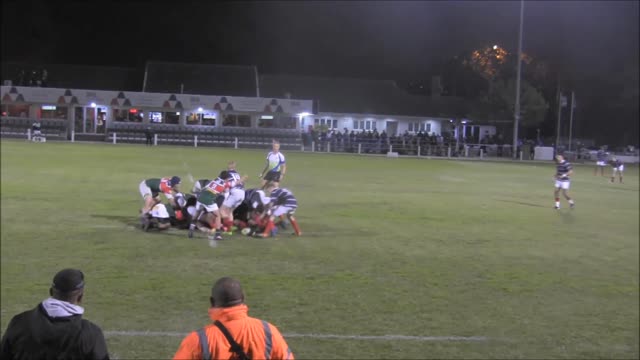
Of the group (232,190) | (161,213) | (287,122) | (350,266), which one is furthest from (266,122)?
(350,266)

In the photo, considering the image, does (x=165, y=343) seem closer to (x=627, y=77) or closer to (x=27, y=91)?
(x=27, y=91)

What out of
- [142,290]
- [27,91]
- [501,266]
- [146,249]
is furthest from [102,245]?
[27,91]

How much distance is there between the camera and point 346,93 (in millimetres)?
3205

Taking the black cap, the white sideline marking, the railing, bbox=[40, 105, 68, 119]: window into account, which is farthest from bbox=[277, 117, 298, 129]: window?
the white sideline marking

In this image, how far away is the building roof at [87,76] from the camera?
3025mm

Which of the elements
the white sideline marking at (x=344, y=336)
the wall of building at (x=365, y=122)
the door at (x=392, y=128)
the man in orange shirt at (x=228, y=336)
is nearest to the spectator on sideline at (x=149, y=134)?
the wall of building at (x=365, y=122)

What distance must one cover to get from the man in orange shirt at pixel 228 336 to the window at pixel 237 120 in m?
0.84

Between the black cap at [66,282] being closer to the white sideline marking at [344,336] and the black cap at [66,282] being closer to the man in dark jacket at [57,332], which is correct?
the man in dark jacket at [57,332]

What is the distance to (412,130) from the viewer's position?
115 inches

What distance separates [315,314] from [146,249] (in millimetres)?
3649

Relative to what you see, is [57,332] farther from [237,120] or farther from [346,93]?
[346,93]

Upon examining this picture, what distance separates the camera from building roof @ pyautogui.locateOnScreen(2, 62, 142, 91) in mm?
3025

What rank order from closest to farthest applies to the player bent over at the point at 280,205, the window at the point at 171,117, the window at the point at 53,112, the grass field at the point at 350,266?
the window at the point at 171,117 → the window at the point at 53,112 → the player bent over at the point at 280,205 → the grass field at the point at 350,266

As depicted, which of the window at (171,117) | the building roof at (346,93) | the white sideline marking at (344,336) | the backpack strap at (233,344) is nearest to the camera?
the backpack strap at (233,344)
